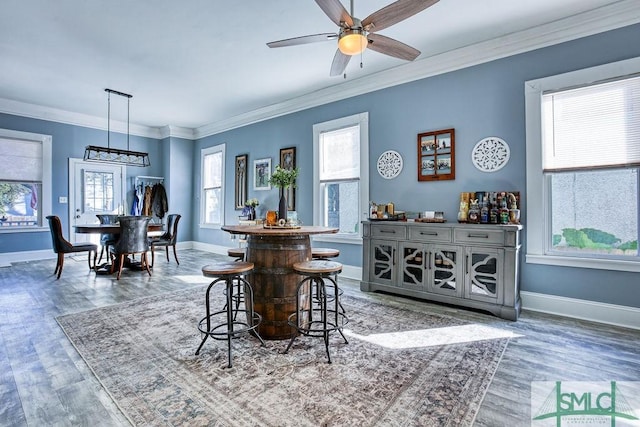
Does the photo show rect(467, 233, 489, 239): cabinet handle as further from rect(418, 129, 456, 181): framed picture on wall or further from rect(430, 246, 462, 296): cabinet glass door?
rect(418, 129, 456, 181): framed picture on wall

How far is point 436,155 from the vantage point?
396cm

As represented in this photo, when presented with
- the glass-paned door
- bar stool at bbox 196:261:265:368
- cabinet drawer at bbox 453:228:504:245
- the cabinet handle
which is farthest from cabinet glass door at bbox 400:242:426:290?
the glass-paned door

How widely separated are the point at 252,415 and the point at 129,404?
2.31ft

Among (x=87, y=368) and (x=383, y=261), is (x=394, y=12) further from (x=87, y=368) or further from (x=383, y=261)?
(x=87, y=368)

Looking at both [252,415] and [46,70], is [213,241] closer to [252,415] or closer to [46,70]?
[46,70]

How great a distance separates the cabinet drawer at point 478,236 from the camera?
314 centimetres

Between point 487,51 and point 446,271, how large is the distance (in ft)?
8.25

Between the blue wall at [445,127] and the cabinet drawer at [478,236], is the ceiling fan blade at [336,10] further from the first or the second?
the cabinet drawer at [478,236]

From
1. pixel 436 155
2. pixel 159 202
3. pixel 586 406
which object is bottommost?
pixel 586 406

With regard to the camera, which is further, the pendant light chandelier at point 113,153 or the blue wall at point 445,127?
the pendant light chandelier at point 113,153

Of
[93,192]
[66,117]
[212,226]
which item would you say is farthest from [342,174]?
[66,117]

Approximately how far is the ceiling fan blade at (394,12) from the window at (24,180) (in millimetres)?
6936

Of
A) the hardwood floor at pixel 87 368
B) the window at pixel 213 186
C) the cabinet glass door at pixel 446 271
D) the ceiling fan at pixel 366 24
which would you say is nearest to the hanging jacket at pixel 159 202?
the window at pixel 213 186

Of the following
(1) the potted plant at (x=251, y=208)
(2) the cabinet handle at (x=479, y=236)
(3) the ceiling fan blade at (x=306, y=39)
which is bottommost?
(2) the cabinet handle at (x=479, y=236)
